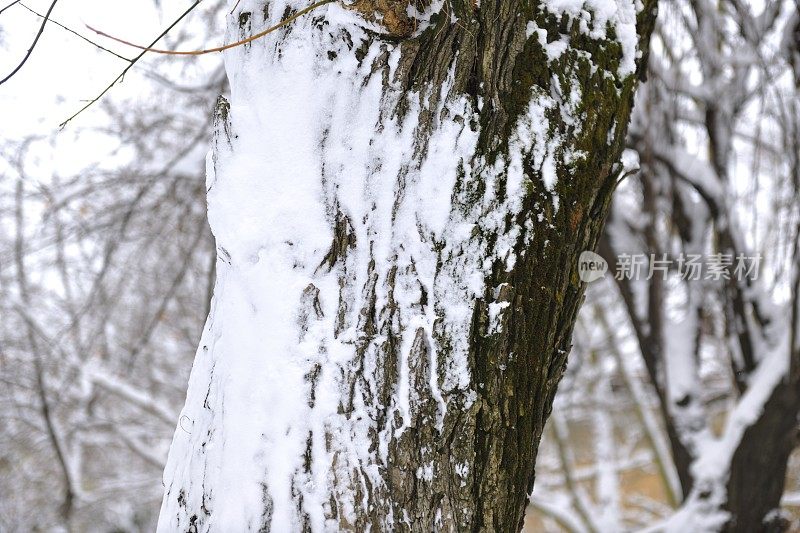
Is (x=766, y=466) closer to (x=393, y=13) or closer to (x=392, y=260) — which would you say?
(x=392, y=260)

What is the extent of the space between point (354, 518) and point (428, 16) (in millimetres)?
813

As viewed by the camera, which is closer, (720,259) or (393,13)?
(393,13)

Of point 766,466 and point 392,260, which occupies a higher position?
point 392,260

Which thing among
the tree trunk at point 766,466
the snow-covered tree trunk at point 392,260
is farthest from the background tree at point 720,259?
the snow-covered tree trunk at point 392,260

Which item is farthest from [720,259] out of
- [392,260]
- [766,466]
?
[392,260]

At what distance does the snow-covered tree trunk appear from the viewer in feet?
3.17

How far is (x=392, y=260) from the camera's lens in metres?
1.01

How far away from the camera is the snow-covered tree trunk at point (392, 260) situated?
0.97 metres

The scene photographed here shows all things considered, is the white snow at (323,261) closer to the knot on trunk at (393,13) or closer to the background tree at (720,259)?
the knot on trunk at (393,13)

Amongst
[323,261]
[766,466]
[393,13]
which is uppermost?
[393,13]

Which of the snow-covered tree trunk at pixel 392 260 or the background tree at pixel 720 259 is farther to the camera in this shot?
the background tree at pixel 720 259

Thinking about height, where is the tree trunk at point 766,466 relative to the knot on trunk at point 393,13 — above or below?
below

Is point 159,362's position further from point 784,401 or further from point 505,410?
point 505,410

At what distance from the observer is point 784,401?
255cm
